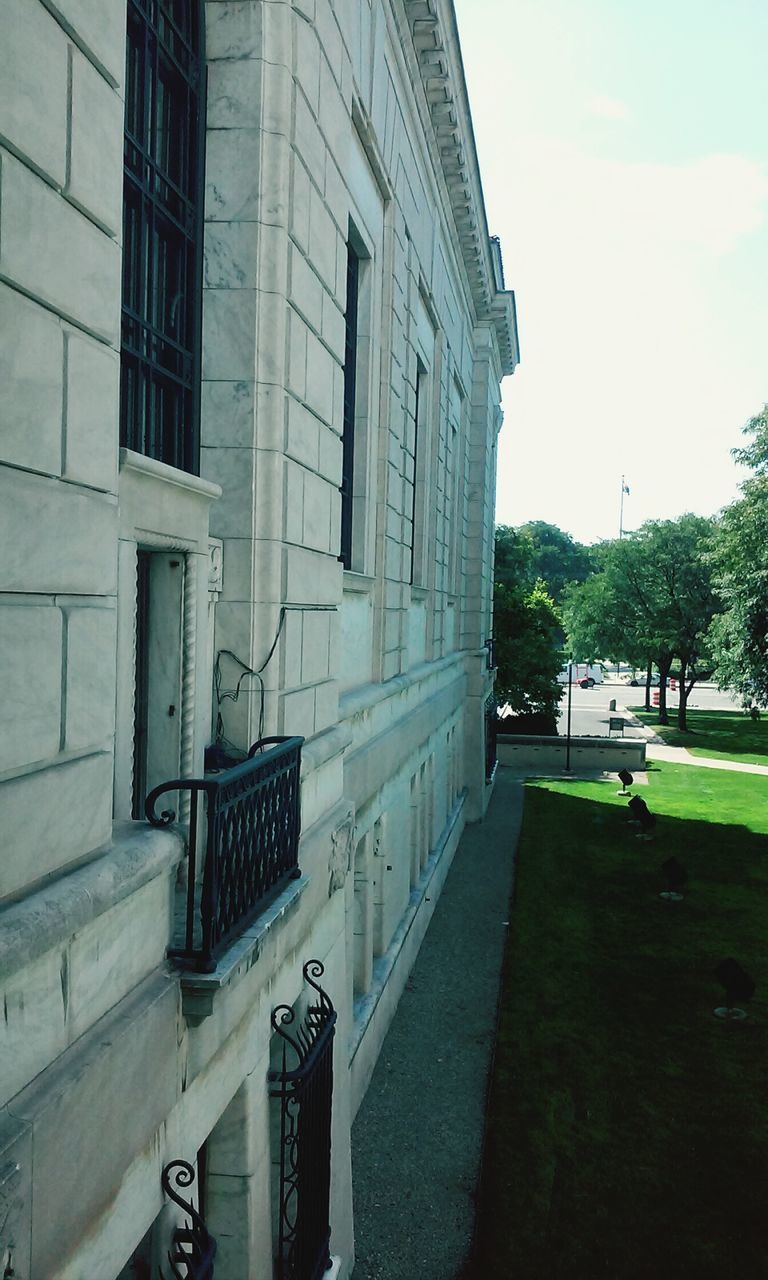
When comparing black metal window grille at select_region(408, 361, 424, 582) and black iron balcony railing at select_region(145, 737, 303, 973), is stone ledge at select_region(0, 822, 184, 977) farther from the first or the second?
black metal window grille at select_region(408, 361, 424, 582)

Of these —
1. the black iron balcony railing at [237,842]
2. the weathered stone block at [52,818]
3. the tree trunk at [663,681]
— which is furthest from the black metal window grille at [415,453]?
the tree trunk at [663,681]

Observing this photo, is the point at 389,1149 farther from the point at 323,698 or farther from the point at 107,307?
the point at 107,307

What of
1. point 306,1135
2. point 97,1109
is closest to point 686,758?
point 306,1135

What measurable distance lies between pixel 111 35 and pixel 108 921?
3.38m

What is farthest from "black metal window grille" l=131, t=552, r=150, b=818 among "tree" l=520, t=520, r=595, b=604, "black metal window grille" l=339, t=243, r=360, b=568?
"tree" l=520, t=520, r=595, b=604

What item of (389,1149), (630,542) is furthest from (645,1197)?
(630,542)

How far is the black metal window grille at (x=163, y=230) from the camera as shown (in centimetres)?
553

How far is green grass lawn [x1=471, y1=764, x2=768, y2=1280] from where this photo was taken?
8.85 metres

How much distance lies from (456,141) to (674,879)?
44.9 ft

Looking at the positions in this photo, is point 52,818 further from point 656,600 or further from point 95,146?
point 656,600

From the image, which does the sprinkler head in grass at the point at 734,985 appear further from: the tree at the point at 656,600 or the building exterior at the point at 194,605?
the tree at the point at 656,600

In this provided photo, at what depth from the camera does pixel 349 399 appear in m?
10.7

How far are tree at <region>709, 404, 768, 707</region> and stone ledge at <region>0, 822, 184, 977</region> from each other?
97.6 feet

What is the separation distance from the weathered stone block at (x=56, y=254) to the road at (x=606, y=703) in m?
43.7
